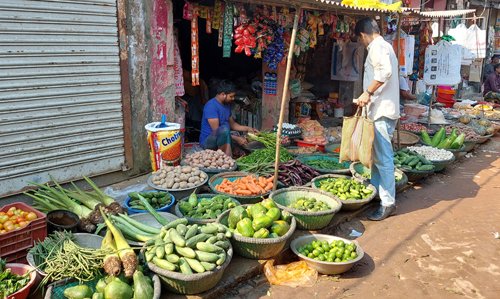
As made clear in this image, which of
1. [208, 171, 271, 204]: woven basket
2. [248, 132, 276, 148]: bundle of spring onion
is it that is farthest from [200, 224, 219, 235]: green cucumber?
[248, 132, 276, 148]: bundle of spring onion

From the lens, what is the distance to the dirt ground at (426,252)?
429 cm

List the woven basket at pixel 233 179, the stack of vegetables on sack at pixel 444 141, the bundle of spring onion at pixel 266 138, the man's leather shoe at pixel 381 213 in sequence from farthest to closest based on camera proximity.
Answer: the stack of vegetables on sack at pixel 444 141, the bundle of spring onion at pixel 266 138, the man's leather shoe at pixel 381 213, the woven basket at pixel 233 179

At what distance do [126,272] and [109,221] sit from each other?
0.66 m

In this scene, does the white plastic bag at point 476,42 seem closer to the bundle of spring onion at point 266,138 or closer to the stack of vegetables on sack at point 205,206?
the bundle of spring onion at point 266,138

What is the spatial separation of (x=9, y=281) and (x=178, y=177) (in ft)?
8.41

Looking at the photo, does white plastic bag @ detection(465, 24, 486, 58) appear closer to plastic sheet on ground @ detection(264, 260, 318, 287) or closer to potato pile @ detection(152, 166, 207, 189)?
potato pile @ detection(152, 166, 207, 189)

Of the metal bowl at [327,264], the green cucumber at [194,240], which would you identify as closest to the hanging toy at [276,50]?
the metal bowl at [327,264]

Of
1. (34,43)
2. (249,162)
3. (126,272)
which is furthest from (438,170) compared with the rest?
(34,43)

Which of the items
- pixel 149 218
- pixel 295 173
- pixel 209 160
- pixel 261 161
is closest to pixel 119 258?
pixel 149 218

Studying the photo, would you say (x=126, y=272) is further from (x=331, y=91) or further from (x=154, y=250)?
(x=331, y=91)

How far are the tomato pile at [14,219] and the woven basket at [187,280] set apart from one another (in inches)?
55.2

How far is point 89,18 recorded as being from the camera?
5586mm

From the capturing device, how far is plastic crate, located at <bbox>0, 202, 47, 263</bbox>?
382cm

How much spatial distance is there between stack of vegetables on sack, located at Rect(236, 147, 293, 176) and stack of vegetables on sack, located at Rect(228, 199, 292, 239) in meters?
1.76
